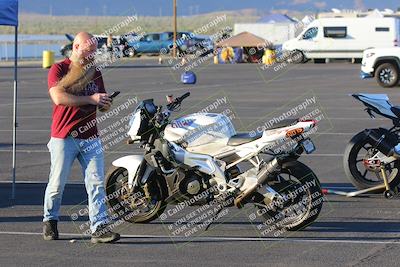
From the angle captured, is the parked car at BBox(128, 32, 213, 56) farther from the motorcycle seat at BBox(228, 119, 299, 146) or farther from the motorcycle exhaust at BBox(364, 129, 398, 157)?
the motorcycle seat at BBox(228, 119, 299, 146)

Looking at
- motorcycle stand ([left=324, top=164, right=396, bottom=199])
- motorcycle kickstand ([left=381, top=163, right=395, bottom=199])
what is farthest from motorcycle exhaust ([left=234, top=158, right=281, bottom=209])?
motorcycle kickstand ([left=381, top=163, right=395, bottom=199])

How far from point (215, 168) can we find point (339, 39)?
4261cm

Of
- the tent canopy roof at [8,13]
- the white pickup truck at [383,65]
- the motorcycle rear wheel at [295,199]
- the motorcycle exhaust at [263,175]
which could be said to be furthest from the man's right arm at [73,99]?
the white pickup truck at [383,65]

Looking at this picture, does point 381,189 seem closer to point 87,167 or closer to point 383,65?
point 87,167

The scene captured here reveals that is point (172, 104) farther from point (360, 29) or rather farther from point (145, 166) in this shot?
point (360, 29)

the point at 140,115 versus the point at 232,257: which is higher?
the point at 140,115

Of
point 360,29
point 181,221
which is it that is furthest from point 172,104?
point 360,29

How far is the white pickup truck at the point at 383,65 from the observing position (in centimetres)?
3019

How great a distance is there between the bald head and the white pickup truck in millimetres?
22641

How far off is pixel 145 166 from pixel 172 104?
663 millimetres

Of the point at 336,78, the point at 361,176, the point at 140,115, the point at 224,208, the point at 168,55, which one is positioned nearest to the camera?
the point at 140,115

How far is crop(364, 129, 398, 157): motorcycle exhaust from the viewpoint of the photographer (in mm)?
10961

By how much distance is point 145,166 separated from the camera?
9.45 meters

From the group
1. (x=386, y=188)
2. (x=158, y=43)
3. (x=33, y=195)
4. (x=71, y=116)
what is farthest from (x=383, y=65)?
(x=158, y=43)
